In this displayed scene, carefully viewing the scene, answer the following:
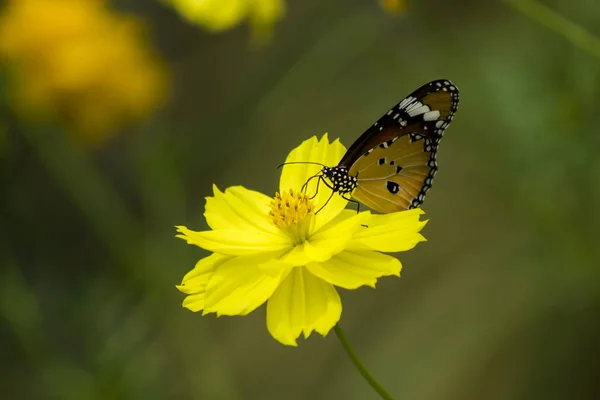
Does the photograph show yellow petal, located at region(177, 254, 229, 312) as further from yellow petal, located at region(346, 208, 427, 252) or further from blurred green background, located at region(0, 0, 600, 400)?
blurred green background, located at region(0, 0, 600, 400)

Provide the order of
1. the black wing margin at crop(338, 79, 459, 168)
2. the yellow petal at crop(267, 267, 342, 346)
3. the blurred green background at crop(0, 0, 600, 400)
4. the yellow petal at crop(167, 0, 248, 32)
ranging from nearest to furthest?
the yellow petal at crop(267, 267, 342, 346), the black wing margin at crop(338, 79, 459, 168), the yellow petal at crop(167, 0, 248, 32), the blurred green background at crop(0, 0, 600, 400)

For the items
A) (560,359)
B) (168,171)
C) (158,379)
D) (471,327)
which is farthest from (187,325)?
(560,359)

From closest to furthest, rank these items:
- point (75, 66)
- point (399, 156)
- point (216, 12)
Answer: point (399, 156) < point (216, 12) < point (75, 66)

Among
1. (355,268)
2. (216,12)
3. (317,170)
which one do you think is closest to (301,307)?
(355,268)

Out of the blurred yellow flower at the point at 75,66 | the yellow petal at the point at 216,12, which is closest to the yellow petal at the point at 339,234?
the yellow petal at the point at 216,12

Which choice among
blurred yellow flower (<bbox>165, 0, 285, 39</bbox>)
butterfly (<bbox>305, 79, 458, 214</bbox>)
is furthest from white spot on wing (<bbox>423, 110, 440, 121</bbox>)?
blurred yellow flower (<bbox>165, 0, 285, 39</bbox>)

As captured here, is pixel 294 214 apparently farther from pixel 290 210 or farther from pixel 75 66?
pixel 75 66

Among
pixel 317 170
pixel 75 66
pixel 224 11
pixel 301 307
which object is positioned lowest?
pixel 301 307
